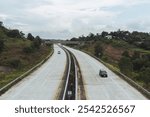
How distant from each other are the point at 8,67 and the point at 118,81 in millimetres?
47749

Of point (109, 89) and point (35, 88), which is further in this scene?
point (35, 88)

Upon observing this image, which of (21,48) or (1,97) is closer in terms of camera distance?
(1,97)

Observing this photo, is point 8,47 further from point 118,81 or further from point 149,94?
point 149,94

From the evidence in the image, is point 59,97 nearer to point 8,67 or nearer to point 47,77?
point 47,77

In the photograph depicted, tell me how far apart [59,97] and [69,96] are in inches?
47.5

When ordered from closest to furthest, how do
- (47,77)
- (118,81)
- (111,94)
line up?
(111,94) → (118,81) → (47,77)

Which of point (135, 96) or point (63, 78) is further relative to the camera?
point (63, 78)

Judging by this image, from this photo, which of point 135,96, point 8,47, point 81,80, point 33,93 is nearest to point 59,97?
point 33,93

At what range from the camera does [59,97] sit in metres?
41.4

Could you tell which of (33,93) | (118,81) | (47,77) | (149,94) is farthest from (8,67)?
(149,94)

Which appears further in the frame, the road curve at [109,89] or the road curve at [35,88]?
the road curve at [109,89]

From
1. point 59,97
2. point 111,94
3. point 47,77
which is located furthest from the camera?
point 47,77

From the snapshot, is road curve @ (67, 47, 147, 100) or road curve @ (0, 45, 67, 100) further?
road curve @ (67, 47, 147, 100)

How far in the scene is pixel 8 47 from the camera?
146 m
